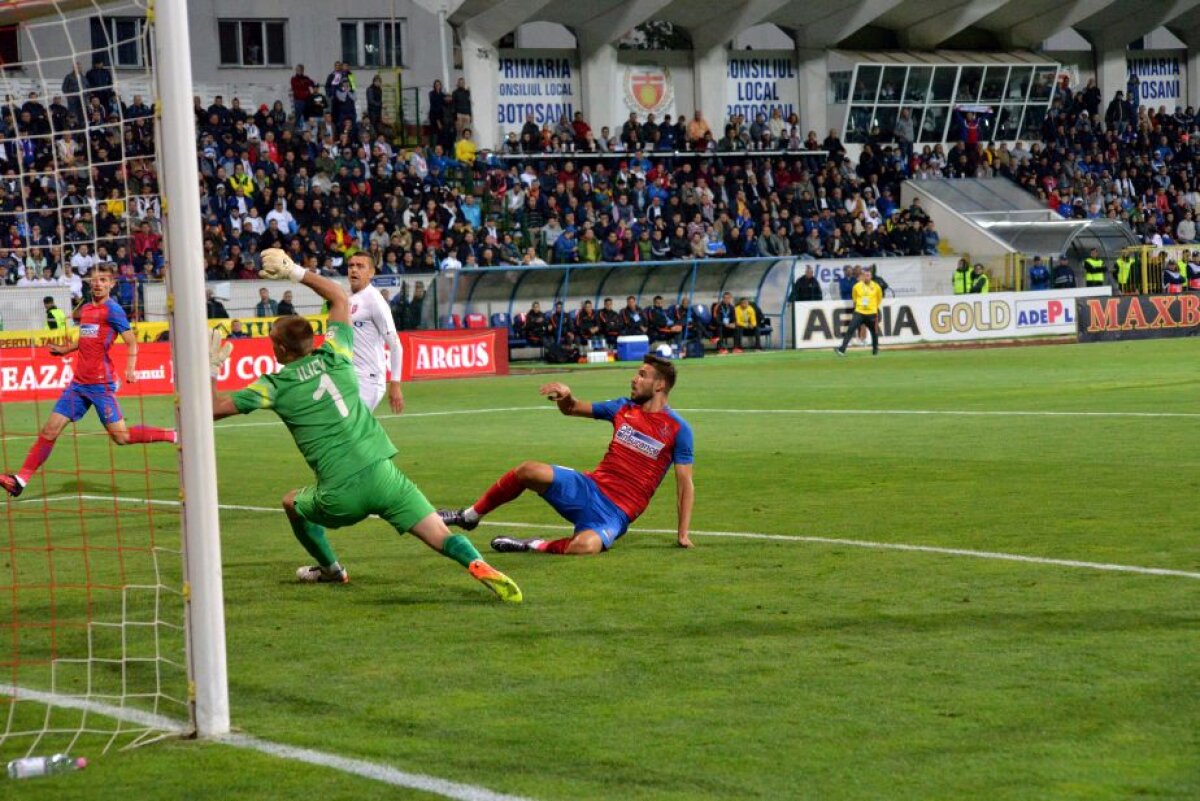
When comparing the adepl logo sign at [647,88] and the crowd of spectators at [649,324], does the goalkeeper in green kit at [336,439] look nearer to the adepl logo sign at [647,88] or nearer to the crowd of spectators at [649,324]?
the crowd of spectators at [649,324]

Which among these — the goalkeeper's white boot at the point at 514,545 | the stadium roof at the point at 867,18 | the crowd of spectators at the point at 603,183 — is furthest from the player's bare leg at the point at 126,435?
the stadium roof at the point at 867,18

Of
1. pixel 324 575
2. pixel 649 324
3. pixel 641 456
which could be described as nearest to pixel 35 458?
pixel 324 575

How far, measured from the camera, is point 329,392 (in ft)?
29.6

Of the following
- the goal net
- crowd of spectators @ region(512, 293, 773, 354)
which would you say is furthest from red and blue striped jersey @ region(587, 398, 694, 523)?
crowd of spectators @ region(512, 293, 773, 354)

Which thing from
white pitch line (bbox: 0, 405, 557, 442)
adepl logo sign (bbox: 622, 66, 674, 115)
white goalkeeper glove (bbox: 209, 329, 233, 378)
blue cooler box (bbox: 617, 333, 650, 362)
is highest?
adepl logo sign (bbox: 622, 66, 674, 115)

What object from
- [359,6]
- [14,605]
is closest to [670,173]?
[359,6]

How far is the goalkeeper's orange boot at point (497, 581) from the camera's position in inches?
343

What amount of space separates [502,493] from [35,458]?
6333 mm

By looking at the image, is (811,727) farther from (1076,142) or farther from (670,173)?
(1076,142)

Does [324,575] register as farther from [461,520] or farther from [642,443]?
[642,443]

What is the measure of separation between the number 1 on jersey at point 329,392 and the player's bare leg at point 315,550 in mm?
690

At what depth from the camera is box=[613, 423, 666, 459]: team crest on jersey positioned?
10.6 m

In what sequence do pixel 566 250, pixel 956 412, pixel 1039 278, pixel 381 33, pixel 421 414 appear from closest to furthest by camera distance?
1. pixel 956 412
2. pixel 421 414
3. pixel 566 250
4. pixel 1039 278
5. pixel 381 33

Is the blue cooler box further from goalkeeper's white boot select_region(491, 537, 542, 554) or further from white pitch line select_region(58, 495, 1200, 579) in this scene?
goalkeeper's white boot select_region(491, 537, 542, 554)
